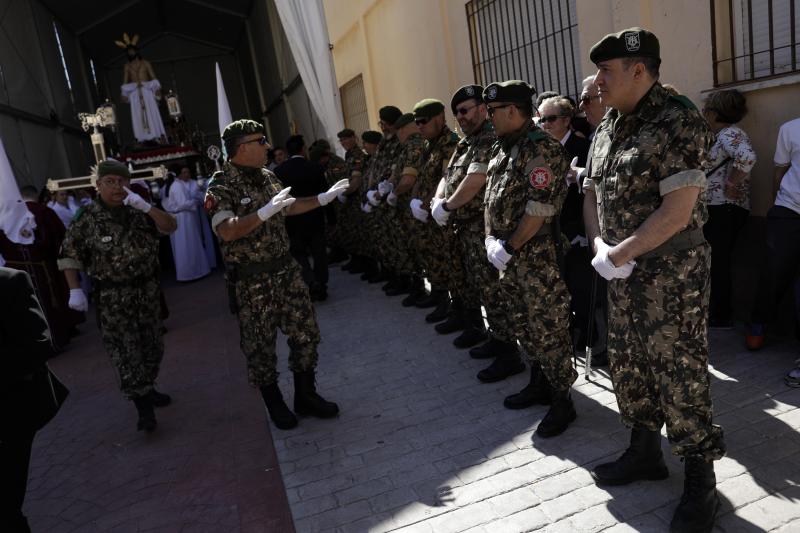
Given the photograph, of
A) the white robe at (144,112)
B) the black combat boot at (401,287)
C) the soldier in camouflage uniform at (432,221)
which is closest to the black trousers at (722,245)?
the soldier in camouflage uniform at (432,221)

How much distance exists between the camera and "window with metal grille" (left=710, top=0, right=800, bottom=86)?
13.7ft

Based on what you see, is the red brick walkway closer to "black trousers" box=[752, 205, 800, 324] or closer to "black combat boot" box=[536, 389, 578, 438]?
"black combat boot" box=[536, 389, 578, 438]

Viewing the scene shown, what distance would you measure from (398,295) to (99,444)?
3730 millimetres

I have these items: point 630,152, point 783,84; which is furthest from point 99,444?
point 783,84

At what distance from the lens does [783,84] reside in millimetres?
4062

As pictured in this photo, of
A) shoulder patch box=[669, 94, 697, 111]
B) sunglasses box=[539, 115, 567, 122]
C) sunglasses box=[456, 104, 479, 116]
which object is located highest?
sunglasses box=[456, 104, 479, 116]

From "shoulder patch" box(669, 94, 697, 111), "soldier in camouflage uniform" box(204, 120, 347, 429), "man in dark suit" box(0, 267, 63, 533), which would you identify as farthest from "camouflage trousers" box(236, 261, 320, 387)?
"shoulder patch" box(669, 94, 697, 111)

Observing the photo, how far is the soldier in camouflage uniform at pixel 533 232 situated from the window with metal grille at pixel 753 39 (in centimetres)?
192

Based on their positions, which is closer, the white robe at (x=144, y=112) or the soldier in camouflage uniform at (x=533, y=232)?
the soldier in camouflage uniform at (x=533, y=232)

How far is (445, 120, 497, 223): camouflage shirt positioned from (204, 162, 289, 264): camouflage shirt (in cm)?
128

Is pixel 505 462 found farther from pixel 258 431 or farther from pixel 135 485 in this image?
pixel 135 485

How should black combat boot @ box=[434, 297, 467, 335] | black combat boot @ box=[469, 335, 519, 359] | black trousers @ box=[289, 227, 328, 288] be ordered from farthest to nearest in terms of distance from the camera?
1. black trousers @ box=[289, 227, 328, 288]
2. black combat boot @ box=[434, 297, 467, 335]
3. black combat boot @ box=[469, 335, 519, 359]

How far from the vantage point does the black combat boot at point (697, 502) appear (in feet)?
8.20

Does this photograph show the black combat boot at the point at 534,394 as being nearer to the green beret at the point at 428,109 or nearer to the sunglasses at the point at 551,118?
the sunglasses at the point at 551,118
